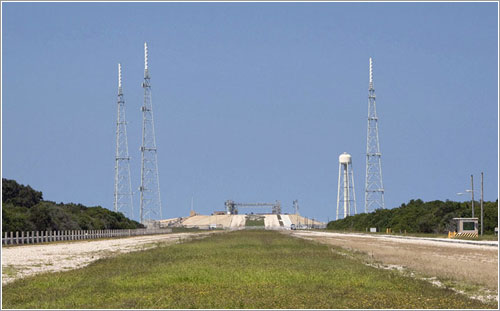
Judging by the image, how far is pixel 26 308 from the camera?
18.1m

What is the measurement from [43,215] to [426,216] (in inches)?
2424

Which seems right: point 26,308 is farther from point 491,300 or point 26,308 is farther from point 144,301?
point 491,300

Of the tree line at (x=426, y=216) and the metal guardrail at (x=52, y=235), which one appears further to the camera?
the tree line at (x=426, y=216)

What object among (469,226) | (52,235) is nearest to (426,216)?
(469,226)

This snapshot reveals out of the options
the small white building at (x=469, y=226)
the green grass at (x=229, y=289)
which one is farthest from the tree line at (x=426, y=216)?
the green grass at (x=229, y=289)

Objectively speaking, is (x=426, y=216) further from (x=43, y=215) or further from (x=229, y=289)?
(x=229, y=289)

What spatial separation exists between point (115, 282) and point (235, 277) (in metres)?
4.00

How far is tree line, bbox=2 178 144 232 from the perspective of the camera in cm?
7606

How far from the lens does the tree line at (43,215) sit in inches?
2995

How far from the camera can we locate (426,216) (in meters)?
119

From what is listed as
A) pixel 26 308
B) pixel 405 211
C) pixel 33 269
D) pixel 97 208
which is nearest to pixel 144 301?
pixel 26 308

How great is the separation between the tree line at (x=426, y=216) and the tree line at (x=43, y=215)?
48229 mm

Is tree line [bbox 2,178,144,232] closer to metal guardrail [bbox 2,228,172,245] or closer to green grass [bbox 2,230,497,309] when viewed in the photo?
metal guardrail [bbox 2,228,172,245]

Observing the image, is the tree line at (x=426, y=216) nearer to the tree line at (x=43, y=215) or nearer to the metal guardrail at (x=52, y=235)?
the metal guardrail at (x=52, y=235)
